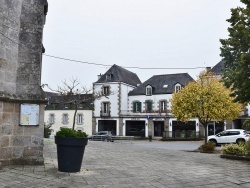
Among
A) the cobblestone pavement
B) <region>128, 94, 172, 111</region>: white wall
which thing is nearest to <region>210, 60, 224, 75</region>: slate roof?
<region>128, 94, 172, 111</region>: white wall

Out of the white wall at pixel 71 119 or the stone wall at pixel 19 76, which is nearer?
the stone wall at pixel 19 76

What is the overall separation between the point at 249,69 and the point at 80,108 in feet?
114

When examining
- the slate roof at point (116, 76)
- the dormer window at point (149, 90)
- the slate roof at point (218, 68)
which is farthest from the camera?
the slate roof at point (116, 76)

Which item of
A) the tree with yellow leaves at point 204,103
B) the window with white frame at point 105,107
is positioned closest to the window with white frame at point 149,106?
the window with white frame at point 105,107

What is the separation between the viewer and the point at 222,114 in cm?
1756

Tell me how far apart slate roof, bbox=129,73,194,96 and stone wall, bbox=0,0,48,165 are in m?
31.2

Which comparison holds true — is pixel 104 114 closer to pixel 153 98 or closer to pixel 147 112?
pixel 147 112

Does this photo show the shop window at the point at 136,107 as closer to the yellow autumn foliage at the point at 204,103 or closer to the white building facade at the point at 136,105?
the white building facade at the point at 136,105

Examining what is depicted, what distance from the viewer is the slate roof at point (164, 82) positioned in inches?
1492

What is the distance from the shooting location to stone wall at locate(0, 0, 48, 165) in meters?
6.69

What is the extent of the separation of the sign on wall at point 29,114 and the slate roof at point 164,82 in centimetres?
3136

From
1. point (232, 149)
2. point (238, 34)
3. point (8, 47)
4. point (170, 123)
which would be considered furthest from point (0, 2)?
point (170, 123)

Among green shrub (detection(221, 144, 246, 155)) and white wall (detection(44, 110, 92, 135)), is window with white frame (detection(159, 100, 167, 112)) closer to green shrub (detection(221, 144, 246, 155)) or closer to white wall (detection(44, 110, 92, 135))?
white wall (detection(44, 110, 92, 135))

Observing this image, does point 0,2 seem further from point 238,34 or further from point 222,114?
point 222,114
